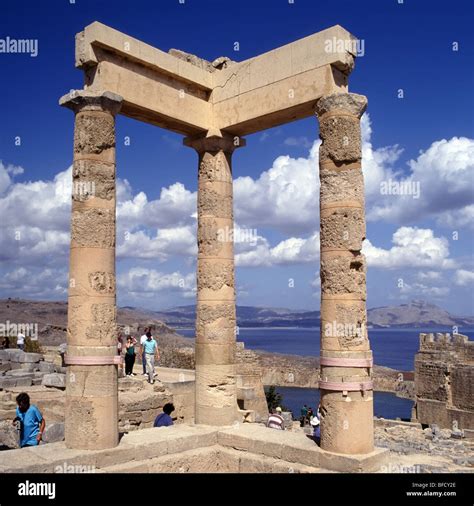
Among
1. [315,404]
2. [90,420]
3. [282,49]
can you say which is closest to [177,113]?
[282,49]

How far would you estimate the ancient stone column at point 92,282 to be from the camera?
8836 mm

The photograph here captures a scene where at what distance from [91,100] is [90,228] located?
2.00m

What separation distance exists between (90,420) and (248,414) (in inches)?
367

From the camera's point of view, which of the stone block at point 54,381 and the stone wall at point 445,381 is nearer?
the stone block at point 54,381

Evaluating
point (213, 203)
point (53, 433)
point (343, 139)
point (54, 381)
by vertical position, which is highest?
point (343, 139)

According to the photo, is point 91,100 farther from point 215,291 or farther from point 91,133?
point 215,291

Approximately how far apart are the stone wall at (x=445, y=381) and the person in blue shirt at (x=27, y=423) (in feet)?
103

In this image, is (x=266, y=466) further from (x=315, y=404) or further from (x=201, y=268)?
(x=315, y=404)

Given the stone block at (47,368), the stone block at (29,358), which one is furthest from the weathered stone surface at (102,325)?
the stone block at (29,358)

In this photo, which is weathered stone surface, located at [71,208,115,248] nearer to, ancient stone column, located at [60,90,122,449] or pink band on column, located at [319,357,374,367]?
ancient stone column, located at [60,90,122,449]

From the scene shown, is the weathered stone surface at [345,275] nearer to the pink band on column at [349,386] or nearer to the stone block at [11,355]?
the pink band on column at [349,386]

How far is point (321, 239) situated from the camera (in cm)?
921

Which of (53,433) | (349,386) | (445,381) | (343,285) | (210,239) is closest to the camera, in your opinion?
(349,386)

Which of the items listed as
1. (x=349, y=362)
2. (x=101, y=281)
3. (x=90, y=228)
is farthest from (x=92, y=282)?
(x=349, y=362)
